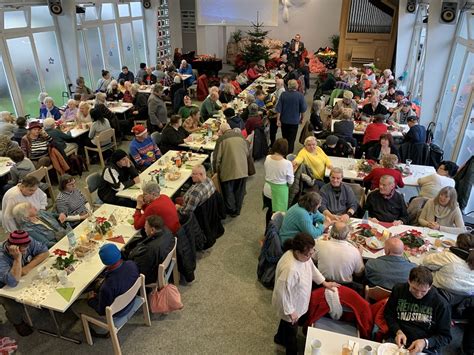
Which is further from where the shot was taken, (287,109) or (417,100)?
(417,100)

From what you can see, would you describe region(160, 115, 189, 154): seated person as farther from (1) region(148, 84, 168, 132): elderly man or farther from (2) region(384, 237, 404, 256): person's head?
(2) region(384, 237, 404, 256): person's head

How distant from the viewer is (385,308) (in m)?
3.07

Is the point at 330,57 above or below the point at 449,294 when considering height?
above

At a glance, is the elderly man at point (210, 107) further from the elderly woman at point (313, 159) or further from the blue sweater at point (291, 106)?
the elderly woman at point (313, 159)

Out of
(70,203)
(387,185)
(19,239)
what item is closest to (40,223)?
(70,203)

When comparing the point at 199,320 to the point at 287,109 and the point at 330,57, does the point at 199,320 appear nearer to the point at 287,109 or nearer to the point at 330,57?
the point at 287,109

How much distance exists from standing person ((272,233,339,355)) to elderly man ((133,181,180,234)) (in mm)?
1605

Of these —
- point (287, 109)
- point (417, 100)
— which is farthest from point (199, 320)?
point (417, 100)

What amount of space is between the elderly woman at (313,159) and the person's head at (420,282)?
261 cm

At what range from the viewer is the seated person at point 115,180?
16.3ft

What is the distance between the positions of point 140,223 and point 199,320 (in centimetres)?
128

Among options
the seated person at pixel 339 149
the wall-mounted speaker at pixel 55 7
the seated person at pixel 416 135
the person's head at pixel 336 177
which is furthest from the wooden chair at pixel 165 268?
the wall-mounted speaker at pixel 55 7

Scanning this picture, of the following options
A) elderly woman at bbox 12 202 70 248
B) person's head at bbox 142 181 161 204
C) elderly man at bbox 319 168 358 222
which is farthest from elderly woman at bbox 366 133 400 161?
elderly woman at bbox 12 202 70 248

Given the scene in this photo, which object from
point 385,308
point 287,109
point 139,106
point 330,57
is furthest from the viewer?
point 330,57
